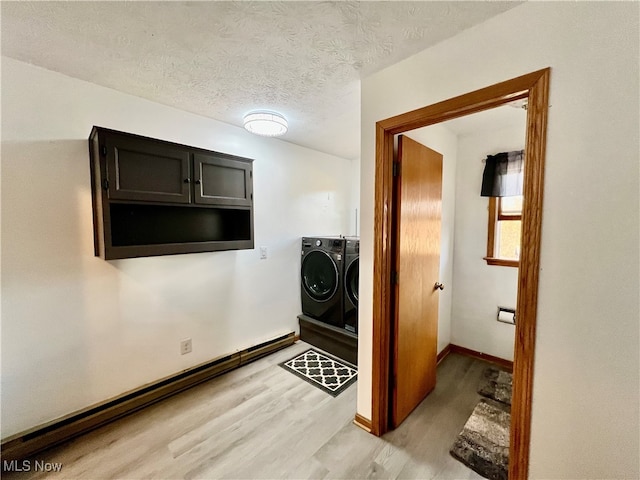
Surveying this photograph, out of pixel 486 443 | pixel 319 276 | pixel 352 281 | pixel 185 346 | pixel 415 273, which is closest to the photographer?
pixel 486 443

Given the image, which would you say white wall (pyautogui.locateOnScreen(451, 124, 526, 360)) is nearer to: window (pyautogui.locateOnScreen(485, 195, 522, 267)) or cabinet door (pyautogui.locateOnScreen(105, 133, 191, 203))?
window (pyautogui.locateOnScreen(485, 195, 522, 267))

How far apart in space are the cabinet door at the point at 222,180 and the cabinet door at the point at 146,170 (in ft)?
0.29

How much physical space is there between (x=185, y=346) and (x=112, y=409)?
1.92ft

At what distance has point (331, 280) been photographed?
2805 millimetres

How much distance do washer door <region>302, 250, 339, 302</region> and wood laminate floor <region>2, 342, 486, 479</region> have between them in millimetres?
943

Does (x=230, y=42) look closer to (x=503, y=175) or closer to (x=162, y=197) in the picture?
(x=162, y=197)

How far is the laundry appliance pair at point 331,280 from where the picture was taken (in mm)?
2619

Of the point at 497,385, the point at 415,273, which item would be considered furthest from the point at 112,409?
the point at 497,385

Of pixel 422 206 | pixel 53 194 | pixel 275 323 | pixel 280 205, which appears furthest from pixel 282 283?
pixel 53 194

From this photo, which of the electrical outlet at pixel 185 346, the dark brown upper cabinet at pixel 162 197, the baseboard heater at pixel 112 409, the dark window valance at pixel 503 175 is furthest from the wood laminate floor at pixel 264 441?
the dark window valance at pixel 503 175

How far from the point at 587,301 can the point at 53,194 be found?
2817mm

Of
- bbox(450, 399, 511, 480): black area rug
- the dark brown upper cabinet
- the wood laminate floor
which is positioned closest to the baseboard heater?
the wood laminate floor

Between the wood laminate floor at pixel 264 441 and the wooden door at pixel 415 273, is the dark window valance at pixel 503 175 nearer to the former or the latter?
the wooden door at pixel 415 273

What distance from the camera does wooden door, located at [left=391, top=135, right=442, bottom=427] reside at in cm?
173
